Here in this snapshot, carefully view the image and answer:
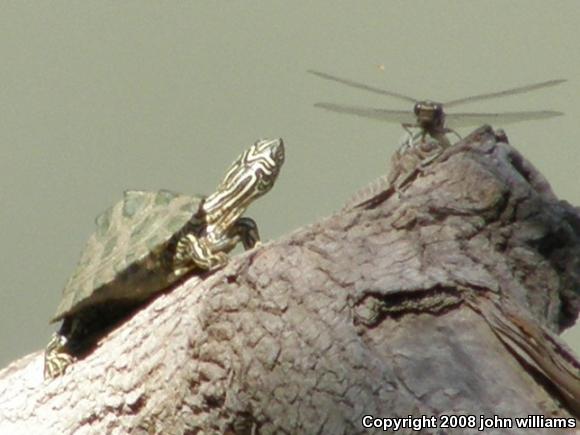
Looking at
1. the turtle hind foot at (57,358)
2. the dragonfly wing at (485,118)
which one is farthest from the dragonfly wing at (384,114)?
the turtle hind foot at (57,358)

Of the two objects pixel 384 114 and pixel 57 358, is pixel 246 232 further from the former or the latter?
pixel 384 114

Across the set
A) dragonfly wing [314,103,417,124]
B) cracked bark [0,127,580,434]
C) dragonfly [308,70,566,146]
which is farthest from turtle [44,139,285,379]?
A: dragonfly wing [314,103,417,124]

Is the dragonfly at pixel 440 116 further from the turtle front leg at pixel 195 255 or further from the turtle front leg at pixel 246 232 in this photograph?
the turtle front leg at pixel 195 255

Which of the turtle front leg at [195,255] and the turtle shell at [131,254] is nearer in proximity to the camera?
the turtle front leg at [195,255]

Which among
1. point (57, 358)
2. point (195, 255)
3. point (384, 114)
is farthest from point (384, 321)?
point (384, 114)

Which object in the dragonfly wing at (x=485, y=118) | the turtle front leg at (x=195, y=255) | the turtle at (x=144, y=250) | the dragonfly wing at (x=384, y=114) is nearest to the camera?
the turtle front leg at (x=195, y=255)

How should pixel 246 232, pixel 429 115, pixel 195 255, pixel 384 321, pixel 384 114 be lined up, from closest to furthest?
pixel 384 321
pixel 195 255
pixel 246 232
pixel 429 115
pixel 384 114

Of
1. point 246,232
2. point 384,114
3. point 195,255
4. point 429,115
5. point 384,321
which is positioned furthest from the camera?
point 384,114
